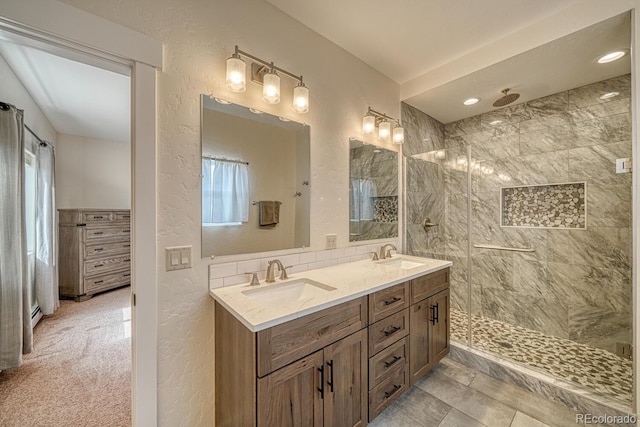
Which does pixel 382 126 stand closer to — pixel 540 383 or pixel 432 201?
pixel 432 201

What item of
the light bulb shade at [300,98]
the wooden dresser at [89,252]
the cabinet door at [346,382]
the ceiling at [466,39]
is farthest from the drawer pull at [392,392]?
the wooden dresser at [89,252]

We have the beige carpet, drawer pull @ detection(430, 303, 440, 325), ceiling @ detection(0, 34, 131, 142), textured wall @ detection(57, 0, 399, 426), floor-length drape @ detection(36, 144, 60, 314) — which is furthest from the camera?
floor-length drape @ detection(36, 144, 60, 314)

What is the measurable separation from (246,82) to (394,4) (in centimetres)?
110

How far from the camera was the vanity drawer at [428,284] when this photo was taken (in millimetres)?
1720

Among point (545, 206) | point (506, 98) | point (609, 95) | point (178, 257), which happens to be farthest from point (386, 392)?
point (609, 95)

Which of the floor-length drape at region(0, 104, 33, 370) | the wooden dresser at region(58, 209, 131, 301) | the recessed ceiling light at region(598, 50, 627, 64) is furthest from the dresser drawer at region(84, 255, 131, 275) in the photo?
the recessed ceiling light at region(598, 50, 627, 64)

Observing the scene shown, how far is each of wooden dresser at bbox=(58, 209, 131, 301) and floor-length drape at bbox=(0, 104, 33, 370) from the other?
188 cm

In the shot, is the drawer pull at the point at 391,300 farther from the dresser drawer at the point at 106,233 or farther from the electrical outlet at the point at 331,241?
the dresser drawer at the point at 106,233

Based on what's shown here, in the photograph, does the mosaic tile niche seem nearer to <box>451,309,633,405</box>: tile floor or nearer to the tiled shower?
the tiled shower

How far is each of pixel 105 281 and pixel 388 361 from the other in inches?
181

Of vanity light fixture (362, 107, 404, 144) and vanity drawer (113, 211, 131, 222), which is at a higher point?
vanity light fixture (362, 107, 404, 144)

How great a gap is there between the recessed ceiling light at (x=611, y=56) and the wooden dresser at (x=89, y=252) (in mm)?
6189

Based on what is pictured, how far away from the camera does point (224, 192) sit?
1417 millimetres

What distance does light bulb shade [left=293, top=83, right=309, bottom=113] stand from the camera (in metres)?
1.61
